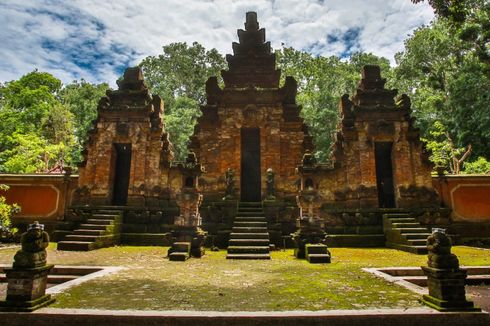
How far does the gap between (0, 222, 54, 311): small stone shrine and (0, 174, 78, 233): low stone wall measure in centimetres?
1085

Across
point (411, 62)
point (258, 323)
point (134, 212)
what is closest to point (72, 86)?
point (134, 212)

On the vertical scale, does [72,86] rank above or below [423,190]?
above

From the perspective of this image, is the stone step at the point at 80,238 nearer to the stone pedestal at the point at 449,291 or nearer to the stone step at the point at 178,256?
the stone step at the point at 178,256

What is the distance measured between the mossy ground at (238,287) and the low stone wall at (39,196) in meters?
6.11

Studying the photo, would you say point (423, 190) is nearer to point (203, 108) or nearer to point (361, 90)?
point (361, 90)

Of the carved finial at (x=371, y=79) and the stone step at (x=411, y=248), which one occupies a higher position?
the carved finial at (x=371, y=79)

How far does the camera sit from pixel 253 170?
15.1 metres

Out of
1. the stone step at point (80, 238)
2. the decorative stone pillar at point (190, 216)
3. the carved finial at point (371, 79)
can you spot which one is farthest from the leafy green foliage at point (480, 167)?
the stone step at point (80, 238)

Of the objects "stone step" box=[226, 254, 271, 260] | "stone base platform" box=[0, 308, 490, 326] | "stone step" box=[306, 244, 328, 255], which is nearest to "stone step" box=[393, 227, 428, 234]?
"stone step" box=[306, 244, 328, 255]

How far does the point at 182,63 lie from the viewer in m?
35.4

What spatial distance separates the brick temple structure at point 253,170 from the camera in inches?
490

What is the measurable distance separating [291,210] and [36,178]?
1128 centimetres

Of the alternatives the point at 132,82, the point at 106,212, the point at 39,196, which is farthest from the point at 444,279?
the point at 39,196

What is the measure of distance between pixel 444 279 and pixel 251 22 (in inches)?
662
